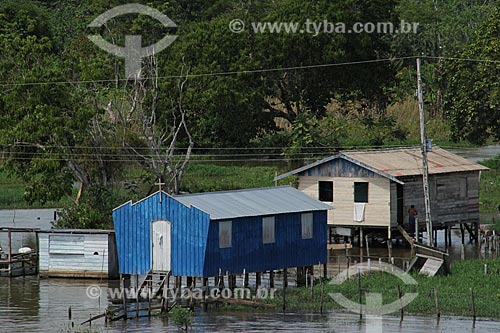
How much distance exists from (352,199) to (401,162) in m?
2.94

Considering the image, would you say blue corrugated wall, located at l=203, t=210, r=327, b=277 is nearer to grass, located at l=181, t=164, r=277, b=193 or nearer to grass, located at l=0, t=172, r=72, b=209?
grass, located at l=181, t=164, r=277, b=193


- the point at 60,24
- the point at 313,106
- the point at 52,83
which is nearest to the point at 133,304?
the point at 52,83

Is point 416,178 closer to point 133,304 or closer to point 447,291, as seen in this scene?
point 447,291

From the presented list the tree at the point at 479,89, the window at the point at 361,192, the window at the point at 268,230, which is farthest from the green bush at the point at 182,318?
the tree at the point at 479,89

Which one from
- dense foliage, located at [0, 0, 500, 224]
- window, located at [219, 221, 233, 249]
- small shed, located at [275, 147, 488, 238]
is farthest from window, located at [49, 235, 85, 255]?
small shed, located at [275, 147, 488, 238]

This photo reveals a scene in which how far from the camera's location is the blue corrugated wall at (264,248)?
130 feet

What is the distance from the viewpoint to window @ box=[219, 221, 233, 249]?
39.9m

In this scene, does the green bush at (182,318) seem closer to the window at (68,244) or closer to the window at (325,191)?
the window at (68,244)

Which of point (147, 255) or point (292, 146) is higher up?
point (292, 146)

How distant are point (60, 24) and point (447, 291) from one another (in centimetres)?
6436

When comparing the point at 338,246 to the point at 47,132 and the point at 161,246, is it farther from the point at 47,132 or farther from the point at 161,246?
the point at 161,246

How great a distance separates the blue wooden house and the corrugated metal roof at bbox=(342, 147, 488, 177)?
1102cm

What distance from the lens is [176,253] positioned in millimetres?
39844

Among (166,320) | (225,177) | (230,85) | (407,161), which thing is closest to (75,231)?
(166,320)
